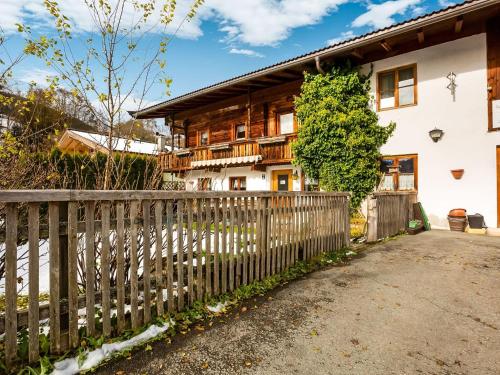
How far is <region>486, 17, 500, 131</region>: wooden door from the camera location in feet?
28.9

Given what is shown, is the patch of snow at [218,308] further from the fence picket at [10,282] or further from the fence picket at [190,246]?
the fence picket at [10,282]

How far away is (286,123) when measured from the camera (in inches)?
559

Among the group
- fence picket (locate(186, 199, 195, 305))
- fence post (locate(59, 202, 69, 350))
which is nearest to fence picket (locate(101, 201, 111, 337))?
fence post (locate(59, 202, 69, 350))

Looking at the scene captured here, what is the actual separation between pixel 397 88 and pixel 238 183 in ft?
27.2

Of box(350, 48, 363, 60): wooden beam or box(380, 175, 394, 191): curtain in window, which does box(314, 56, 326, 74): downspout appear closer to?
box(350, 48, 363, 60): wooden beam

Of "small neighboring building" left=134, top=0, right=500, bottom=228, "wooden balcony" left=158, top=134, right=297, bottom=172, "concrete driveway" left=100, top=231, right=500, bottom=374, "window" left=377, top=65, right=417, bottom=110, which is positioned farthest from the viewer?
"wooden balcony" left=158, top=134, right=297, bottom=172

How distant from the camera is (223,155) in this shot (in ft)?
47.5

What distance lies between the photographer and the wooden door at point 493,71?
8.80m

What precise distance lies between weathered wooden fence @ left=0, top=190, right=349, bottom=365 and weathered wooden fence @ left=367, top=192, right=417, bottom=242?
11.3ft

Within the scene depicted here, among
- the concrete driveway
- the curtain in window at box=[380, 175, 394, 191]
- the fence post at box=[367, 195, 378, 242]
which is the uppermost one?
the curtain in window at box=[380, 175, 394, 191]

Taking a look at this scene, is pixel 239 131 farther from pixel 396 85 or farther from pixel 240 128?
pixel 396 85

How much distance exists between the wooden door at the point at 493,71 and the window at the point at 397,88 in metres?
2.03

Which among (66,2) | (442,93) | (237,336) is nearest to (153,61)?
(66,2)

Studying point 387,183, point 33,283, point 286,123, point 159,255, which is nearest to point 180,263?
point 159,255
